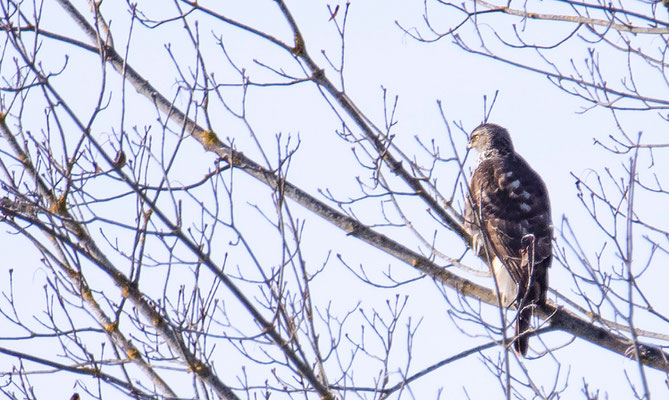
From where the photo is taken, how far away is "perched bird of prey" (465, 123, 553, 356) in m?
5.71

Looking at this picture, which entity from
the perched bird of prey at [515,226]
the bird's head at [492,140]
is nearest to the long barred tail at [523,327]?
the perched bird of prey at [515,226]

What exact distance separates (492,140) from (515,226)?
1568 millimetres

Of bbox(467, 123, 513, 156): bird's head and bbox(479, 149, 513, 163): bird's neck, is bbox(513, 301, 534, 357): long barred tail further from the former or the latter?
bbox(467, 123, 513, 156): bird's head

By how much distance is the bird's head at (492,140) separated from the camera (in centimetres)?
777

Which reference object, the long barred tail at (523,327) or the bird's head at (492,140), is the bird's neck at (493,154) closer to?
the bird's head at (492,140)

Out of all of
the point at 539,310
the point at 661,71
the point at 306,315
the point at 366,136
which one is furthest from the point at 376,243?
the point at 661,71

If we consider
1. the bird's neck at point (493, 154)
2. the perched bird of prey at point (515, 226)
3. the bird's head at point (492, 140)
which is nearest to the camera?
the perched bird of prey at point (515, 226)

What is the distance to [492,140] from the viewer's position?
309 inches

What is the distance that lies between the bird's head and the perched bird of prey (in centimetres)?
8

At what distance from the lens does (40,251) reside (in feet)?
13.0

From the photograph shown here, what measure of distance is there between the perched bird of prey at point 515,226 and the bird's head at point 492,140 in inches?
3.3

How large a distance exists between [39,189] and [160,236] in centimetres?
79

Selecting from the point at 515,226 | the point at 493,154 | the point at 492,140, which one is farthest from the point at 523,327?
the point at 492,140

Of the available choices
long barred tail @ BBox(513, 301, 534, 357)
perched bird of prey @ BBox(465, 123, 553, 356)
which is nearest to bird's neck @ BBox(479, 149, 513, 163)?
perched bird of prey @ BBox(465, 123, 553, 356)
